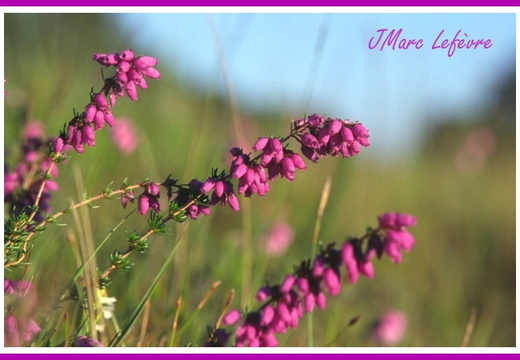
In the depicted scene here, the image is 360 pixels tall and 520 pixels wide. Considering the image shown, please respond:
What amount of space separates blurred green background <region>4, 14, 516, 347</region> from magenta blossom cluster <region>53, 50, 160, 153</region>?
0.69m

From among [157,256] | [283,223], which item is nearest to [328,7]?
[157,256]

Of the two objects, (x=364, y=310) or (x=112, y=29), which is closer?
(x=364, y=310)

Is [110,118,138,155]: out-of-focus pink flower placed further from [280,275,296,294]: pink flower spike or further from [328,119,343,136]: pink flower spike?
[280,275,296,294]: pink flower spike

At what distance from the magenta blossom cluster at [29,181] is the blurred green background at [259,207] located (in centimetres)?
29

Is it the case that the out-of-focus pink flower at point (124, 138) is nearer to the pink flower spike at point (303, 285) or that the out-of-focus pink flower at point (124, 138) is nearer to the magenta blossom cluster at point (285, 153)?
the magenta blossom cluster at point (285, 153)


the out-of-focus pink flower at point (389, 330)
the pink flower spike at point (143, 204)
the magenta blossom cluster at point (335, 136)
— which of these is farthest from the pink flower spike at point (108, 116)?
the out-of-focus pink flower at point (389, 330)

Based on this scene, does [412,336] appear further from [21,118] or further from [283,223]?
[21,118]

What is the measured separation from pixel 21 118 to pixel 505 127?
4.70m

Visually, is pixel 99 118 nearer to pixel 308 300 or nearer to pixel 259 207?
pixel 308 300

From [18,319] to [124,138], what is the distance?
2.79 meters

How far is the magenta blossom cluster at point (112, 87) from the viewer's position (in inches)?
85.6

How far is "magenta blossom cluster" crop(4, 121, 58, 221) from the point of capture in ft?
8.91

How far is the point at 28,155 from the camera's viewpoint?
2.88 meters

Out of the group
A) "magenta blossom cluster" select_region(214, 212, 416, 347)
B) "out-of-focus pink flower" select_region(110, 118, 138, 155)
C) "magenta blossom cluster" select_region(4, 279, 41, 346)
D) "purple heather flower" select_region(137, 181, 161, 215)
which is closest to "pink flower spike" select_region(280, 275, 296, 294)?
"magenta blossom cluster" select_region(214, 212, 416, 347)
